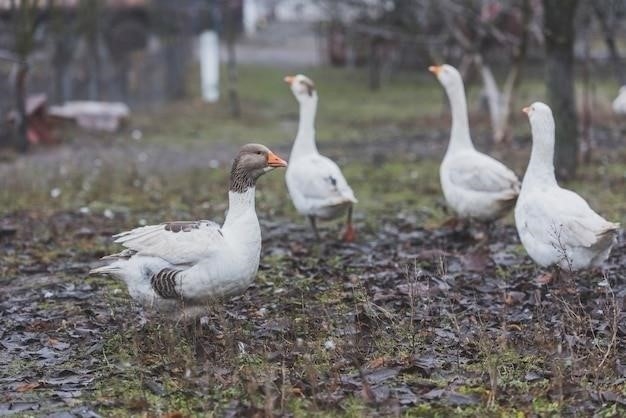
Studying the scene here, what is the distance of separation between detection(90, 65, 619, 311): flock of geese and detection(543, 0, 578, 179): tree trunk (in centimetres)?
415

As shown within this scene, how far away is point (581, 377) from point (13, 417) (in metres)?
3.18

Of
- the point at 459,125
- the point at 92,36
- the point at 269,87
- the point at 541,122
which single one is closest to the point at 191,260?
the point at 541,122

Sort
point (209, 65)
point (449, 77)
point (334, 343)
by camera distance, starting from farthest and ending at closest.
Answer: point (209, 65)
point (449, 77)
point (334, 343)

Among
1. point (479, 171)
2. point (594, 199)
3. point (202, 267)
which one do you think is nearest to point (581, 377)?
point (202, 267)

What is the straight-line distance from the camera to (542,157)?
8.73 m

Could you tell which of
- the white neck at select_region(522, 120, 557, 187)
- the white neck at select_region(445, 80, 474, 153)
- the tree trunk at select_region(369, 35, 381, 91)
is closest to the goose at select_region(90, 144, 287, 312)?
the white neck at select_region(522, 120, 557, 187)

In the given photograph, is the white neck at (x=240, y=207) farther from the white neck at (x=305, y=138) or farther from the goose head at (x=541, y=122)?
the white neck at (x=305, y=138)

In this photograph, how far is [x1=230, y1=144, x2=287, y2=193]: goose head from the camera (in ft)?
24.1

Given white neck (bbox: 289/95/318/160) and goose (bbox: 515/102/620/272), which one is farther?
white neck (bbox: 289/95/318/160)

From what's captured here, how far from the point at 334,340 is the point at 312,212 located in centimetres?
405

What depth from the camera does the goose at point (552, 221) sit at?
7.84 m

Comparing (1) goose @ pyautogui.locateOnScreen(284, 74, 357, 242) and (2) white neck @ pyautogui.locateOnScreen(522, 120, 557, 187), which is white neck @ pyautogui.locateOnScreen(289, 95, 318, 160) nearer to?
(1) goose @ pyautogui.locateOnScreen(284, 74, 357, 242)

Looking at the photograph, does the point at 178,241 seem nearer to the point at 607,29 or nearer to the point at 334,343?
the point at 334,343

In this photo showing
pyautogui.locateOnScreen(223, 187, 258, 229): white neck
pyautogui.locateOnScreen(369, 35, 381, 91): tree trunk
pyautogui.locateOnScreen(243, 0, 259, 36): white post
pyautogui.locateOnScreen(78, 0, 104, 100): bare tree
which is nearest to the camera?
pyautogui.locateOnScreen(223, 187, 258, 229): white neck
